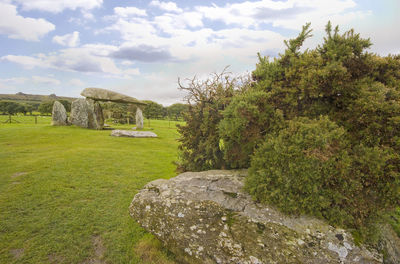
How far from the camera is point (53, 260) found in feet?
13.4

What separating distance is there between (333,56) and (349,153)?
7.13ft

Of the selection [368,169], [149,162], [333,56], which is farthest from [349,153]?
[149,162]

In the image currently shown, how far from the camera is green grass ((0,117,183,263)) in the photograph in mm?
4363

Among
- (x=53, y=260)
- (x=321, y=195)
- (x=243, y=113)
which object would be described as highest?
(x=243, y=113)

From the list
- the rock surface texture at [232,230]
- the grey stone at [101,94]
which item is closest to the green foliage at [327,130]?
the rock surface texture at [232,230]

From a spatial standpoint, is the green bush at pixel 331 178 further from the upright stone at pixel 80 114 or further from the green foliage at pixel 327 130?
the upright stone at pixel 80 114

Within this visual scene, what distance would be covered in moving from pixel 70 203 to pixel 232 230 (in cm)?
541

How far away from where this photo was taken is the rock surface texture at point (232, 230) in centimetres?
332

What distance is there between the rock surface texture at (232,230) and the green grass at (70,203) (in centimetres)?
104

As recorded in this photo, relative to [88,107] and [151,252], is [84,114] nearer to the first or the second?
[88,107]

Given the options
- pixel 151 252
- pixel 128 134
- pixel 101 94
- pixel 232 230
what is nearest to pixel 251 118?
pixel 232 230

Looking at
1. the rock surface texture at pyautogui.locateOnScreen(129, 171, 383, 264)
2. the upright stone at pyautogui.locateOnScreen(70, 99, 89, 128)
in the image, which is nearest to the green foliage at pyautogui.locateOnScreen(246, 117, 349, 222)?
the rock surface texture at pyautogui.locateOnScreen(129, 171, 383, 264)

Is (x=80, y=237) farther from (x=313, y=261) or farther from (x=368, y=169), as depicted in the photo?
(x=368, y=169)

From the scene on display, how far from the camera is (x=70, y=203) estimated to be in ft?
20.6
